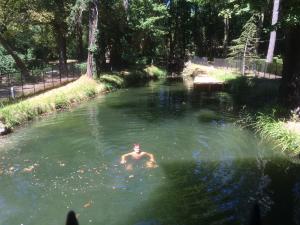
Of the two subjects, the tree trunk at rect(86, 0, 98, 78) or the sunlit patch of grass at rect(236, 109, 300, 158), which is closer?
the sunlit patch of grass at rect(236, 109, 300, 158)

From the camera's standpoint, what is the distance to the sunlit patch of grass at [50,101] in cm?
2066

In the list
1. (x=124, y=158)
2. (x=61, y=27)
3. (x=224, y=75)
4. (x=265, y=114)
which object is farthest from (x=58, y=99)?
(x=224, y=75)

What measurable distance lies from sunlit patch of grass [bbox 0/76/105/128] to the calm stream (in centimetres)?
86

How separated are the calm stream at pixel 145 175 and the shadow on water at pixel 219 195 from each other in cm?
3

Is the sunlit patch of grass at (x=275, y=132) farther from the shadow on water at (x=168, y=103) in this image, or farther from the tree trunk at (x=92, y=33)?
the tree trunk at (x=92, y=33)

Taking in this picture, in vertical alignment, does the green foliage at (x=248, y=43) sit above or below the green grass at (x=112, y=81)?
above

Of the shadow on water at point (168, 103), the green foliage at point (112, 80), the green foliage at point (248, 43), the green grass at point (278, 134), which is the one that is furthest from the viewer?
the green foliage at point (248, 43)

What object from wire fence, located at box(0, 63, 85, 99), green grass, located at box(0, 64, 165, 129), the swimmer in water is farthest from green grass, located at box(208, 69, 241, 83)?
the swimmer in water

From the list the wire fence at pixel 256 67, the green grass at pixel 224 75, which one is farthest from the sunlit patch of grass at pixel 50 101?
the wire fence at pixel 256 67

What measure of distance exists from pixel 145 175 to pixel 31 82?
20811mm

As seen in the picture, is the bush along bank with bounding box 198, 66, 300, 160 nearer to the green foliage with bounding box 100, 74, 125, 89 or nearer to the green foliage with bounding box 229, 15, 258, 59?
the green foliage with bounding box 229, 15, 258, 59

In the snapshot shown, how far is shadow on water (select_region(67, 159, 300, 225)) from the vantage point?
1038 centimetres

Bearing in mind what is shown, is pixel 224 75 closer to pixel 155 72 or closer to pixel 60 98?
pixel 155 72

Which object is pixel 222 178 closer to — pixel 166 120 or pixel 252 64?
pixel 166 120
